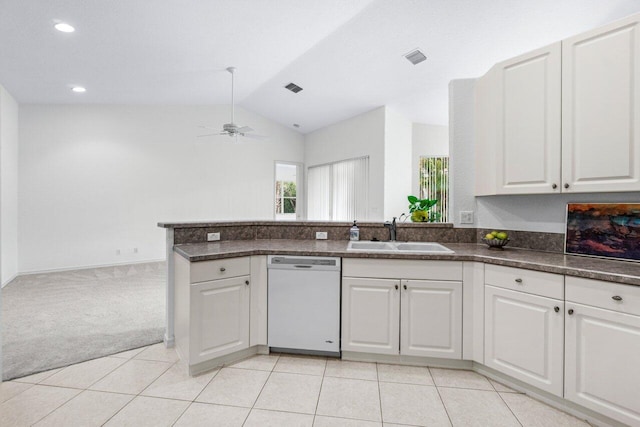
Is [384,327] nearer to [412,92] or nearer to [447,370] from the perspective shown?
[447,370]

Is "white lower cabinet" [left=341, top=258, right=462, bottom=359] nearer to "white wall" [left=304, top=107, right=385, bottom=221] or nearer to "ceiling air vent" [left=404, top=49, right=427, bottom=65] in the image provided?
"ceiling air vent" [left=404, top=49, right=427, bottom=65]

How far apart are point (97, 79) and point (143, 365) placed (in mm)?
4271

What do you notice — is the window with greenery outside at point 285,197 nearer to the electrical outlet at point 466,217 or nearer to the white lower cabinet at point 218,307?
the white lower cabinet at point 218,307

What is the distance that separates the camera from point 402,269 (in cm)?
211

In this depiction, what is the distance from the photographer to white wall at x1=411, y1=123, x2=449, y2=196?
6.07 m

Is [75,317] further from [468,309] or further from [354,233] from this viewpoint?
[468,309]

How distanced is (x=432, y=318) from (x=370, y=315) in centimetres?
43

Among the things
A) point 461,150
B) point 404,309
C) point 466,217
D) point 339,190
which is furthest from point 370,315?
point 339,190

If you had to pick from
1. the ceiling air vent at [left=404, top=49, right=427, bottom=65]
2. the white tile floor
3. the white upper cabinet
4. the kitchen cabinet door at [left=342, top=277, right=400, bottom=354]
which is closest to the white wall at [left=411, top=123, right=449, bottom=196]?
the ceiling air vent at [left=404, top=49, right=427, bottom=65]

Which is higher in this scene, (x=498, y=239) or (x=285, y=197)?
(x=285, y=197)

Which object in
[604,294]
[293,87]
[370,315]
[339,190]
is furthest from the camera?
[339,190]

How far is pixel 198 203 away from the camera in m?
6.25

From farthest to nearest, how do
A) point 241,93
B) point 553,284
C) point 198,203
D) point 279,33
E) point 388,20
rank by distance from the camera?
point 198,203
point 241,93
point 279,33
point 388,20
point 553,284

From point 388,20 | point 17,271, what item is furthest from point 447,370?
point 17,271
